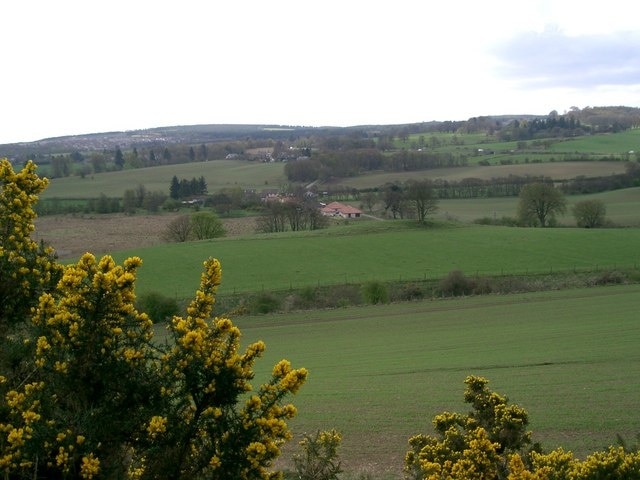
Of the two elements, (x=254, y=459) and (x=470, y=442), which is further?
(x=470, y=442)

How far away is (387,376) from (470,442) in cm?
1936

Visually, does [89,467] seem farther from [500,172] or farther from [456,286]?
[500,172]

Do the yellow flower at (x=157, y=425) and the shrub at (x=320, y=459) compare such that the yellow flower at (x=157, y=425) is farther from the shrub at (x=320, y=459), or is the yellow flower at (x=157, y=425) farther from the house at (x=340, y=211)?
the house at (x=340, y=211)

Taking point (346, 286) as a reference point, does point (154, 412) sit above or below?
above

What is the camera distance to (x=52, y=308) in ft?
21.6

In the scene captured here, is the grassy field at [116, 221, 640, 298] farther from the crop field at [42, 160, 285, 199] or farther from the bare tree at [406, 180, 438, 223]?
the crop field at [42, 160, 285, 199]

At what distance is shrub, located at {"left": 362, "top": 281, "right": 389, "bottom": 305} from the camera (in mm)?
46156

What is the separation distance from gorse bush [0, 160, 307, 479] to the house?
7834cm

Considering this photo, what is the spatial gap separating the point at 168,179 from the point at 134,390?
120147 millimetres

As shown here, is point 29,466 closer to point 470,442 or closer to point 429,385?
point 470,442

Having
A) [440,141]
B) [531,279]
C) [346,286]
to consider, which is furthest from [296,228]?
[440,141]

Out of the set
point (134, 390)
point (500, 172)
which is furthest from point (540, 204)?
point (134, 390)

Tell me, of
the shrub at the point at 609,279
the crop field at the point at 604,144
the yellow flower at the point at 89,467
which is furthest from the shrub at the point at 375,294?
the crop field at the point at 604,144

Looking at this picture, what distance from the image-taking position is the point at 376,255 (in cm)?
6059
